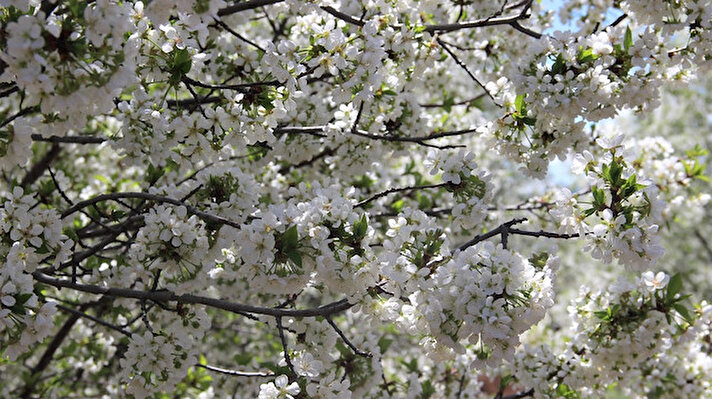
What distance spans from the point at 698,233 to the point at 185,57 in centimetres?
1823

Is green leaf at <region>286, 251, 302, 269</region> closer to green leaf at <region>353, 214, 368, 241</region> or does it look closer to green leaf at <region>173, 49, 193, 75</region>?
green leaf at <region>353, 214, 368, 241</region>

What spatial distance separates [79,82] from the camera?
7.34 feet

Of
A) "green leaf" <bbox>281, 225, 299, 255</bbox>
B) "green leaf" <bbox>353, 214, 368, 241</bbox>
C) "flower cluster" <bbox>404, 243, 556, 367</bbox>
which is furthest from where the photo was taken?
"green leaf" <bbox>353, 214, 368, 241</bbox>

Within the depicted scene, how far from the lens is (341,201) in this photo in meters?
2.79

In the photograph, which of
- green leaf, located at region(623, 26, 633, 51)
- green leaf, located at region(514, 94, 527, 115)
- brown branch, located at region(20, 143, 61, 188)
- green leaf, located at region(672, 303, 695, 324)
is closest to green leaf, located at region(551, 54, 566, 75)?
green leaf, located at region(514, 94, 527, 115)

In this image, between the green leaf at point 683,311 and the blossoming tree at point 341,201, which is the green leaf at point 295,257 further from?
the green leaf at point 683,311

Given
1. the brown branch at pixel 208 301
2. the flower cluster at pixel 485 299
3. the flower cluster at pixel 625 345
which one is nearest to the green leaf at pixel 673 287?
the flower cluster at pixel 625 345

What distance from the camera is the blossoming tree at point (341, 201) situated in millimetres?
2568

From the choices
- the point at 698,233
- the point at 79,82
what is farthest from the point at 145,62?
the point at 698,233

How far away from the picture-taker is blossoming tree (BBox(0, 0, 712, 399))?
2.57 meters

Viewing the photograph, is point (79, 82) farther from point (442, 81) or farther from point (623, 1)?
point (442, 81)

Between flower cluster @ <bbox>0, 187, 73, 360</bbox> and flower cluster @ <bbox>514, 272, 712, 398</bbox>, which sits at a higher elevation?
flower cluster @ <bbox>514, 272, 712, 398</bbox>

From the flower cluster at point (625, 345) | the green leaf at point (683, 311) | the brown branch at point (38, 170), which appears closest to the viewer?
the green leaf at point (683, 311)

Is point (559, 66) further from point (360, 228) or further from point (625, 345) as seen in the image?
point (625, 345)
